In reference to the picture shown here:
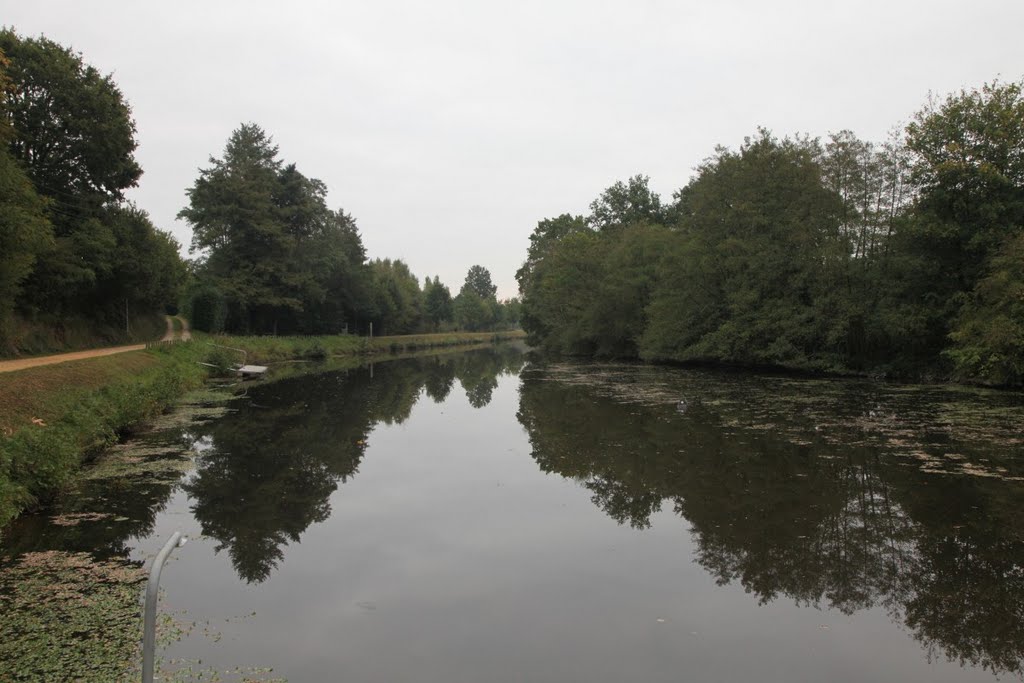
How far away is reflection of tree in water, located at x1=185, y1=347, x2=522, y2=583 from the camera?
8.34 meters

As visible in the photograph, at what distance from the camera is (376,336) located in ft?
231

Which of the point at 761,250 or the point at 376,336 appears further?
the point at 376,336

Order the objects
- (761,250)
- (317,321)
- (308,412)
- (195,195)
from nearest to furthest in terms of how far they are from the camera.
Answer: (308,412)
(761,250)
(195,195)
(317,321)

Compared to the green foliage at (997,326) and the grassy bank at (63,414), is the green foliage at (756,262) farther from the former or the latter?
the grassy bank at (63,414)

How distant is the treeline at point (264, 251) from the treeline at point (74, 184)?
41.5ft

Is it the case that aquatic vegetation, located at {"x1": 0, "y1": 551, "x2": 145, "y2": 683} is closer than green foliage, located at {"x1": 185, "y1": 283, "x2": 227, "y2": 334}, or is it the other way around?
aquatic vegetation, located at {"x1": 0, "y1": 551, "x2": 145, "y2": 683}

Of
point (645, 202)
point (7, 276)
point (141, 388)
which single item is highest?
point (645, 202)

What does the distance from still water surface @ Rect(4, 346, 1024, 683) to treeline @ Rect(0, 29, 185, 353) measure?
579 inches

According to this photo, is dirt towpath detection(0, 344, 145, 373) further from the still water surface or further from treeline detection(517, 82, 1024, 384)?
treeline detection(517, 82, 1024, 384)

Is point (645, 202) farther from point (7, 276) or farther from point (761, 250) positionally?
point (7, 276)

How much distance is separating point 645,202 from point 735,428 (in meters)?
52.3

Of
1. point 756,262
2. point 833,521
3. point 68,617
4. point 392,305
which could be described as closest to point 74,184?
point 68,617

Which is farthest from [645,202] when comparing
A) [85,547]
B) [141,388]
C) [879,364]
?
[85,547]

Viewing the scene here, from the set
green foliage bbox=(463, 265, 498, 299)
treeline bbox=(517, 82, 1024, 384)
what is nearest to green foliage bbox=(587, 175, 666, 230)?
treeline bbox=(517, 82, 1024, 384)
